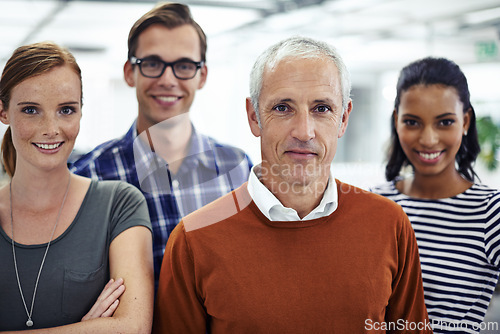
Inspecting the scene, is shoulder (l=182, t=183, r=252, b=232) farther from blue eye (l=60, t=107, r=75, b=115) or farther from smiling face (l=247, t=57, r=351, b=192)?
blue eye (l=60, t=107, r=75, b=115)

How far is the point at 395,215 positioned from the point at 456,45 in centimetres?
620

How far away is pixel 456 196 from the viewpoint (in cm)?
149

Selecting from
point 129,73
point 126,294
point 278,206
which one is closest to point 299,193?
point 278,206

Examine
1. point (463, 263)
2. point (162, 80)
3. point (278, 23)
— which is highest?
point (278, 23)

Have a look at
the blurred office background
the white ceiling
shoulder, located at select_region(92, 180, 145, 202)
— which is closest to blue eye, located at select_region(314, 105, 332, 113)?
shoulder, located at select_region(92, 180, 145, 202)

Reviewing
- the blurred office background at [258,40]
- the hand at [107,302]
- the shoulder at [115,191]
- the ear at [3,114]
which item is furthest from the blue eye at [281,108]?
the blurred office background at [258,40]

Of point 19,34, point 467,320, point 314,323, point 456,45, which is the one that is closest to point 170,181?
point 314,323

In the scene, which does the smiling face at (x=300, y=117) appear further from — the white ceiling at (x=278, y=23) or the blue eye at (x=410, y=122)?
the white ceiling at (x=278, y=23)

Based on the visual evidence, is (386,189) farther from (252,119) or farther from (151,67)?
(151,67)

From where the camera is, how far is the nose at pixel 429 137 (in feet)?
4.80

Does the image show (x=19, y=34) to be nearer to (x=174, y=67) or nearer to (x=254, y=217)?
(x=174, y=67)

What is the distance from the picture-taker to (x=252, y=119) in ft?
4.13

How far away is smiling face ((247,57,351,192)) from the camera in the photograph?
3.77ft

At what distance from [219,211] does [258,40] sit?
501 centimetres
